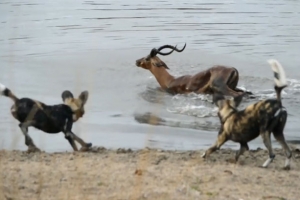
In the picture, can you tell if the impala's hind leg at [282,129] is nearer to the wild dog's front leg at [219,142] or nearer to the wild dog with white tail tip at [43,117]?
the wild dog's front leg at [219,142]

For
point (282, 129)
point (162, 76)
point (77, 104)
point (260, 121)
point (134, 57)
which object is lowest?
point (162, 76)

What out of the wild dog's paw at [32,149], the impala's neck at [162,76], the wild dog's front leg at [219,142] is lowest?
the impala's neck at [162,76]

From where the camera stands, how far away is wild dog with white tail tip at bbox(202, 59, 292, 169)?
8.84 metres

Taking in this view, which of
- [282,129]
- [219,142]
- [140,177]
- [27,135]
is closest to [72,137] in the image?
[27,135]

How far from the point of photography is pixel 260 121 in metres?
8.88

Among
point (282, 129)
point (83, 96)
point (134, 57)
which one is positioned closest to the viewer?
point (282, 129)

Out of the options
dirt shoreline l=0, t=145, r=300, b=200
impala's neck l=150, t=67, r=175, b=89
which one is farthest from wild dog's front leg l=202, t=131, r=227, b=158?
impala's neck l=150, t=67, r=175, b=89

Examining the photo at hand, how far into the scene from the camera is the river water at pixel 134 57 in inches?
456

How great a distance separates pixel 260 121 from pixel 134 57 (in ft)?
28.6

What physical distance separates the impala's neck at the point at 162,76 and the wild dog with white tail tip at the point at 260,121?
237 inches

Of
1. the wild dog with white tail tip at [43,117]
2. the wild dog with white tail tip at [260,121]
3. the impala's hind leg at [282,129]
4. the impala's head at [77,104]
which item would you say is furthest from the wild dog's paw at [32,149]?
the impala's hind leg at [282,129]

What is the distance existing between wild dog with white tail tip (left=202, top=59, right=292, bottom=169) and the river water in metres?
1.60

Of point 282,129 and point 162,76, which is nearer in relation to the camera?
point 282,129

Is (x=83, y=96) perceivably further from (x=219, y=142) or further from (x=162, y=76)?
(x=162, y=76)
